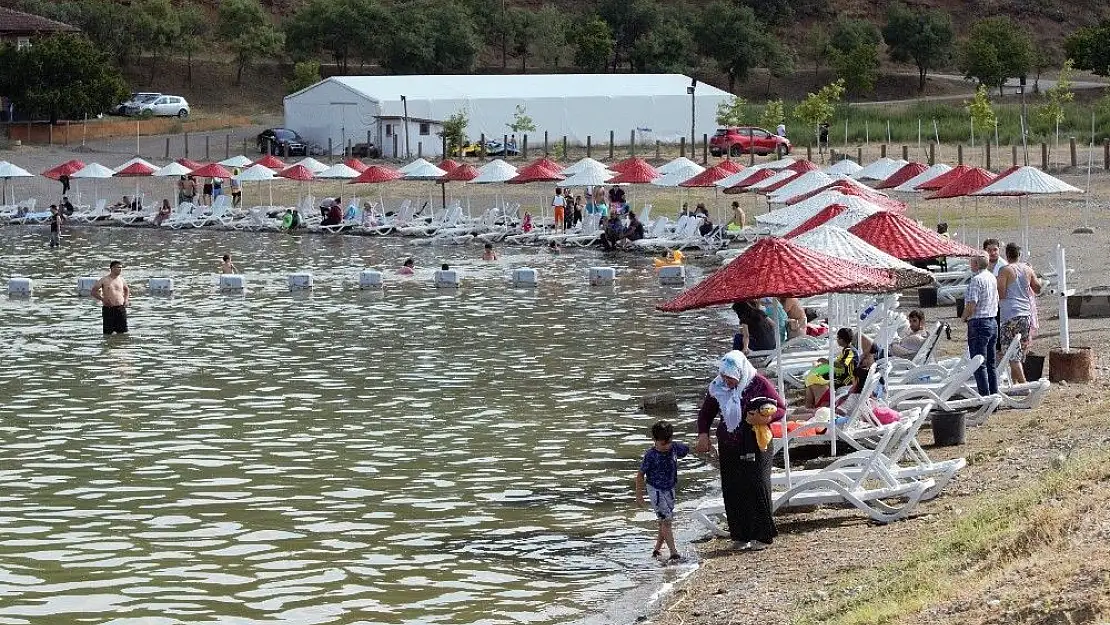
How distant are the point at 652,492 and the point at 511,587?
1.17 meters

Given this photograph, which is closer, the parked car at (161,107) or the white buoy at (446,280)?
the white buoy at (446,280)

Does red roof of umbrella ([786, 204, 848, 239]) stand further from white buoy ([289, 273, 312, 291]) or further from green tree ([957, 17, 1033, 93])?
green tree ([957, 17, 1033, 93])

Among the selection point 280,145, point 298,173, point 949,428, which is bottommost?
point 949,428

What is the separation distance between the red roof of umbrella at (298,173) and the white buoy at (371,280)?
16.2m

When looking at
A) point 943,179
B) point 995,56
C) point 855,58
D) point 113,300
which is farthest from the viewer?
point 855,58

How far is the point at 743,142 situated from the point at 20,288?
3681 centimetres

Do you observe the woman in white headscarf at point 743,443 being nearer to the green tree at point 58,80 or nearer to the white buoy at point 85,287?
the white buoy at point 85,287

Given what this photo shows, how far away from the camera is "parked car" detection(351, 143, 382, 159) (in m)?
66.4

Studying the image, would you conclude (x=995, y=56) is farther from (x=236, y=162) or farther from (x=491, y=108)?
(x=236, y=162)

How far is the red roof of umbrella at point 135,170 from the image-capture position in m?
50.9

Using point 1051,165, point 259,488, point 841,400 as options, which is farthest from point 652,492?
point 1051,165

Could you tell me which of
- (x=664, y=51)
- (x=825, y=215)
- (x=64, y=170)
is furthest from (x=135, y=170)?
(x=664, y=51)

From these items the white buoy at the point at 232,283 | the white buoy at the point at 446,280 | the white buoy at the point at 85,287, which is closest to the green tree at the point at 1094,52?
the white buoy at the point at 446,280

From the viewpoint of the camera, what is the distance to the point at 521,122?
6888cm
